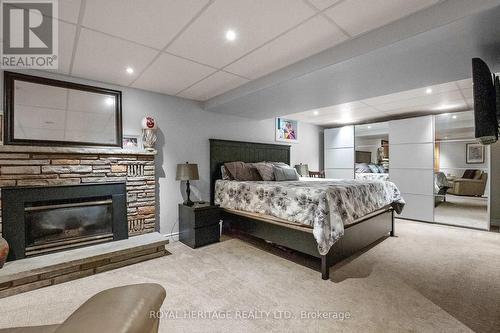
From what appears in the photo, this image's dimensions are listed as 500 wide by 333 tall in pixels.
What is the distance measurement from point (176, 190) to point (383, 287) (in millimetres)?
3069

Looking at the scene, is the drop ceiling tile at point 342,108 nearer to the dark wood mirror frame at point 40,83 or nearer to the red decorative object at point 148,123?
the red decorative object at point 148,123

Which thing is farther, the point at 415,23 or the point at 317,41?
the point at 317,41

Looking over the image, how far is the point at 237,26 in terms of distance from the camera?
1.93 metres

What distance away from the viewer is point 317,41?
7.12ft

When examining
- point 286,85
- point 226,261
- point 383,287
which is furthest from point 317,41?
point 226,261

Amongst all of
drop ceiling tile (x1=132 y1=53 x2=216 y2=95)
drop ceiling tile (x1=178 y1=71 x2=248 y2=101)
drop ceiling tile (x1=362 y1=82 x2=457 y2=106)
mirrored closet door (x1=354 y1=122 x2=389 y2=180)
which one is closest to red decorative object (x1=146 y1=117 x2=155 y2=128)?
drop ceiling tile (x1=132 y1=53 x2=216 y2=95)

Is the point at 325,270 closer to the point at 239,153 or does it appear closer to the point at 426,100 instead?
the point at 239,153

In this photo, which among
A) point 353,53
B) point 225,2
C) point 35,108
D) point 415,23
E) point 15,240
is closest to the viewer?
point 225,2

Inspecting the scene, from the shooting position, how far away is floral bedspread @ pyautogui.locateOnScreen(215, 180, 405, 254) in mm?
2418

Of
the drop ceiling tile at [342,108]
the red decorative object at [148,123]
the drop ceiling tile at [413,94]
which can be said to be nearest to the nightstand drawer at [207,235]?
the red decorative object at [148,123]

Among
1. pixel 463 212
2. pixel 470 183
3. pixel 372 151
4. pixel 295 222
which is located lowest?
pixel 463 212

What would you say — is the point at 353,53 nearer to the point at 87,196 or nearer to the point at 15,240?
the point at 87,196

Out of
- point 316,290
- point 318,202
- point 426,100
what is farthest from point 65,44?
point 426,100

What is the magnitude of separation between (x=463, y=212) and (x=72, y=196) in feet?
21.3
